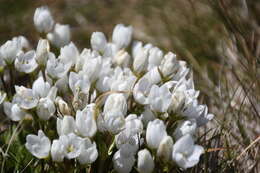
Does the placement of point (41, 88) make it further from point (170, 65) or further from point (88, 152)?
point (170, 65)

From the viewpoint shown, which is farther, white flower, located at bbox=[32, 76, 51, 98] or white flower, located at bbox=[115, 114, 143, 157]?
white flower, located at bbox=[32, 76, 51, 98]

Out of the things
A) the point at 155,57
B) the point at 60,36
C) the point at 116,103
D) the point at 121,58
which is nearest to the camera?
the point at 116,103

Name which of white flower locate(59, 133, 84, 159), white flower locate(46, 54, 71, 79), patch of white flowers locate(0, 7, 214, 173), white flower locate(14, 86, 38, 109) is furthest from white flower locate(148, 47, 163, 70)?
white flower locate(59, 133, 84, 159)

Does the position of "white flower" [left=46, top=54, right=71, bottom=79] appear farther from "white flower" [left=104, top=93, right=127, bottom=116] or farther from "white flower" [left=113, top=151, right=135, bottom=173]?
"white flower" [left=113, top=151, right=135, bottom=173]

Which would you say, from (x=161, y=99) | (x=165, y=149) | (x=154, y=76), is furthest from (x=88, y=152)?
(x=154, y=76)

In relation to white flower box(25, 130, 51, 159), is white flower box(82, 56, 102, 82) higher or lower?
higher

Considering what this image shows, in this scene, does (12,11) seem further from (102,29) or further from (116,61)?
(116,61)
